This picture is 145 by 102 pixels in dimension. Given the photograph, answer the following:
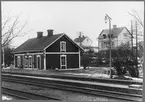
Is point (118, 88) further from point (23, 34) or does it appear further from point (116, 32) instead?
point (23, 34)

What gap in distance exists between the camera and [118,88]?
30.7 ft

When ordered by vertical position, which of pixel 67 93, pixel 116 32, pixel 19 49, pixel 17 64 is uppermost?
pixel 116 32

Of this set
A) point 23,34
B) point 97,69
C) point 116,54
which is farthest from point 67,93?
point 97,69

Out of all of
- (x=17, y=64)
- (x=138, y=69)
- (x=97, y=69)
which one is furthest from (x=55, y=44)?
(x=17, y=64)

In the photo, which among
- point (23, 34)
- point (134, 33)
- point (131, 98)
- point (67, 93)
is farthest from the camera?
point (134, 33)

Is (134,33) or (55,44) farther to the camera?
(55,44)

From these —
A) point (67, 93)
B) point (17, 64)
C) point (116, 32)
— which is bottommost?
point (67, 93)

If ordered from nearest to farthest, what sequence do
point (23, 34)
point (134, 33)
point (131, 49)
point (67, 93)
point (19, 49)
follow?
1. point (23, 34)
2. point (19, 49)
3. point (67, 93)
4. point (134, 33)
5. point (131, 49)

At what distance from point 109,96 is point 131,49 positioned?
252 inches

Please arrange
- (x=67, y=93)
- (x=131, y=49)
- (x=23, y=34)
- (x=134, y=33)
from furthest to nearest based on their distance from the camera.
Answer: (x=131, y=49), (x=134, y=33), (x=67, y=93), (x=23, y=34)

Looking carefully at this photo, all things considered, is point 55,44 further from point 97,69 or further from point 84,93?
point 84,93

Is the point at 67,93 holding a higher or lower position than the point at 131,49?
lower

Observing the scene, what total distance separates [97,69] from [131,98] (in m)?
10.7

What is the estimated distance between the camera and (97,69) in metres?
18.2
